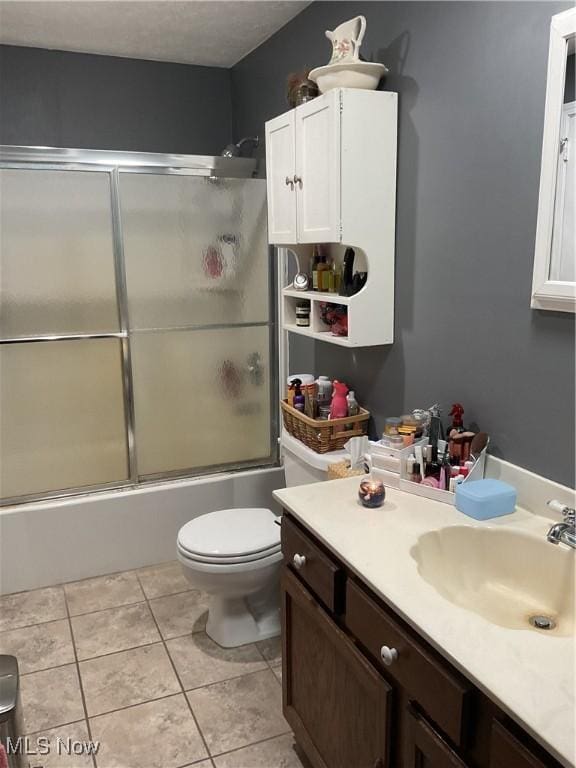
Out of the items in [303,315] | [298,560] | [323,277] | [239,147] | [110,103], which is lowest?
[298,560]

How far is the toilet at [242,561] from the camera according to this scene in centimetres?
216

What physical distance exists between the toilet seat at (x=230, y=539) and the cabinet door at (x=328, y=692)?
18.2 inches

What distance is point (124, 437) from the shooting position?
291 cm

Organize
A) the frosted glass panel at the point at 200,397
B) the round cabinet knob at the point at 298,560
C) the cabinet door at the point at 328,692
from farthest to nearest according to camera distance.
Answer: the frosted glass panel at the point at 200,397 → the round cabinet knob at the point at 298,560 → the cabinet door at the point at 328,692

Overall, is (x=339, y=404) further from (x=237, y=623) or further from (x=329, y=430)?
(x=237, y=623)

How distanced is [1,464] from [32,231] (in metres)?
1.01

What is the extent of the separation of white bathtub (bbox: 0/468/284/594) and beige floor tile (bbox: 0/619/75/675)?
33 cm

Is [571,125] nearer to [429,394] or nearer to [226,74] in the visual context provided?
[429,394]

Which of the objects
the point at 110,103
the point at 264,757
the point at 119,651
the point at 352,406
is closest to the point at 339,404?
the point at 352,406

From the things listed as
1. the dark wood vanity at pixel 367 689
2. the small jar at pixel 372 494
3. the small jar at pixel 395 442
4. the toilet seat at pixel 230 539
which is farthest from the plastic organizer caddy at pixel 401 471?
the toilet seat at pixel 230 539

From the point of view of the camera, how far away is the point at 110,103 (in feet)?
10.1

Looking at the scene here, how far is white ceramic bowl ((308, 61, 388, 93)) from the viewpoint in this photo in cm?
189

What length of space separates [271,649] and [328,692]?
2.82 feet

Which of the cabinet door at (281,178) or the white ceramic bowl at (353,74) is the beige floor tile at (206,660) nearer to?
the cabinet door at (281,178)
